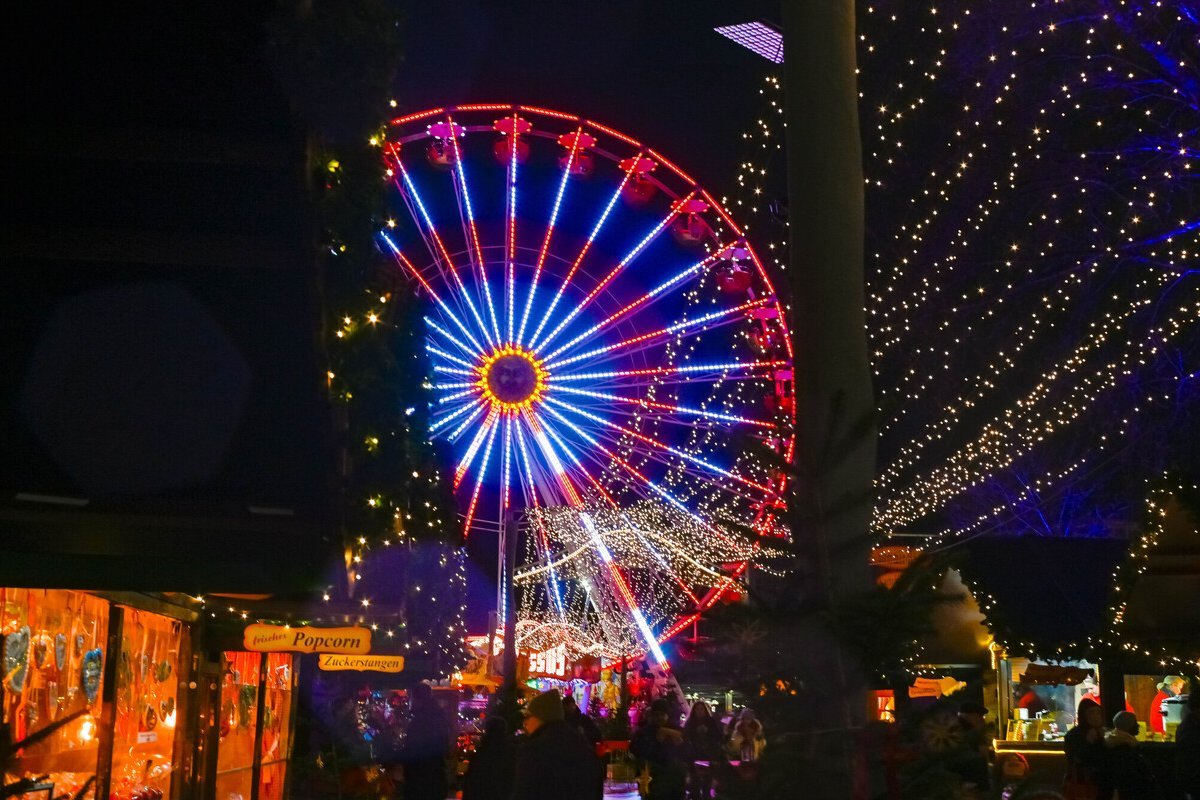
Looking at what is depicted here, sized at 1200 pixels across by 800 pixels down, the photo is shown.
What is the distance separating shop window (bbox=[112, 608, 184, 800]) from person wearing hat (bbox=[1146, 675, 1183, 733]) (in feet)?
31.7

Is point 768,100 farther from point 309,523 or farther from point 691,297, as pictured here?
point 309,523

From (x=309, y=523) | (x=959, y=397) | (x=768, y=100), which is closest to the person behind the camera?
(x=309, y=523)

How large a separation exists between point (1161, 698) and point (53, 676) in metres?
10.8

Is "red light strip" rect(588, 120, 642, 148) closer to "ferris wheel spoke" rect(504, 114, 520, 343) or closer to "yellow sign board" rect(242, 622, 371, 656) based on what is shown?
"ferris wheel spoke" rect(504, 114, 520, 343)

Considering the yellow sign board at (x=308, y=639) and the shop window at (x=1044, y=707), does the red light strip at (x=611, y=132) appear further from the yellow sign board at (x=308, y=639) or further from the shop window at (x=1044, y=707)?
the yellow sign board at (x=308, y=639)

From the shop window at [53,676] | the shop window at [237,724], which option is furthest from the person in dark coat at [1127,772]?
the shop window at [237,724]

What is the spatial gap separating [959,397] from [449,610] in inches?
314

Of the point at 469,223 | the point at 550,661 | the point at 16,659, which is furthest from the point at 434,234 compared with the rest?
the point at 550,661

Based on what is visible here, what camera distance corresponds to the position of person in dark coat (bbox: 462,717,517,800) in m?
10.4

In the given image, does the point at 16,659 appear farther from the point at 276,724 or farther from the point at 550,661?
the point at 550,661

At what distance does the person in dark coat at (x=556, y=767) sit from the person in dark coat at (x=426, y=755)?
626 cm

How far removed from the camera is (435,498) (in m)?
13.8

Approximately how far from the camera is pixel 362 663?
13945 mm

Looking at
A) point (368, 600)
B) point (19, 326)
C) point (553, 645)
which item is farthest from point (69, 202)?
point (553, 645)
